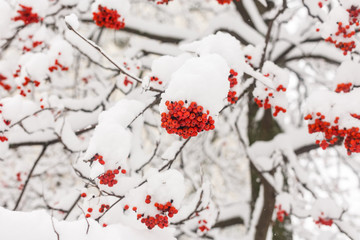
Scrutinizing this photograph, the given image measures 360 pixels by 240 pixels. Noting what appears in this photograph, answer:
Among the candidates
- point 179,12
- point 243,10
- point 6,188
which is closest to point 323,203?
point 243,10

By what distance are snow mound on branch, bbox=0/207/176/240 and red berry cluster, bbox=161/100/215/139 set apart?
679mm

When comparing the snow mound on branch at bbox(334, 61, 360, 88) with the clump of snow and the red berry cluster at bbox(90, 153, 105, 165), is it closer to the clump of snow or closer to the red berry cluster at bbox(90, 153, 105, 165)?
the red berry cluster at bbox(90, 153, 105, 165)

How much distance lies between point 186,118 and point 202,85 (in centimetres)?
21

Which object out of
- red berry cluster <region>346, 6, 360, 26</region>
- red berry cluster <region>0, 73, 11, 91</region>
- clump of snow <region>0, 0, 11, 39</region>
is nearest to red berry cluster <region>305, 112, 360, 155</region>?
red berry cluster <region>346, 6, 360, 26</region>

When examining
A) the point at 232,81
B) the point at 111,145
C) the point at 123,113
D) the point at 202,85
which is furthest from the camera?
the point at 123,113

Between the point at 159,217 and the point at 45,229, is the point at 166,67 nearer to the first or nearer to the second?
the point at 159,217

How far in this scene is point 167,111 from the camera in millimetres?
1817

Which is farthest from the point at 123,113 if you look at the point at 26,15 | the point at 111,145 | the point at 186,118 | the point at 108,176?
the point at 26,15

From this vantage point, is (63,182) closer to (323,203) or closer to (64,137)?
(64,137)

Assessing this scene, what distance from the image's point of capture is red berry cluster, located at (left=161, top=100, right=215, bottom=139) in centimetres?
175

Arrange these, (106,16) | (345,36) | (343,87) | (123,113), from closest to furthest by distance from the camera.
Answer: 1. (123,113)
2. (345,36)
3. (343,87)
4. (106,16)

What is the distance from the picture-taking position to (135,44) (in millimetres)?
4965

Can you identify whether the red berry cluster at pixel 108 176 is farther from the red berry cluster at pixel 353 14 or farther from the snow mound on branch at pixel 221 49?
the red berry cluster at pixel 353 14

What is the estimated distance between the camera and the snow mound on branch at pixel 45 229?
64.4 inches
